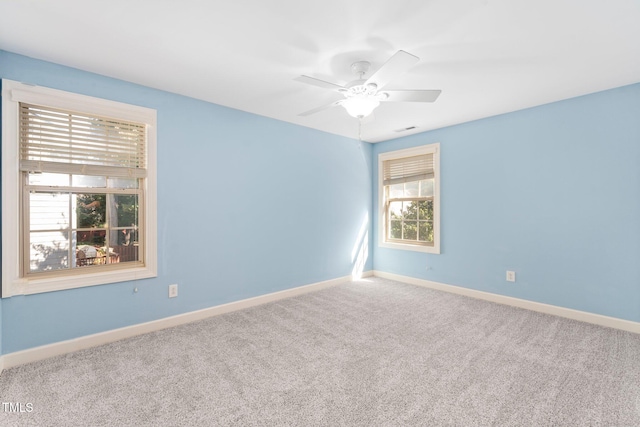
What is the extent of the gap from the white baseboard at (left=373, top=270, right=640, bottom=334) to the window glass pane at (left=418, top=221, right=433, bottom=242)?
64cm

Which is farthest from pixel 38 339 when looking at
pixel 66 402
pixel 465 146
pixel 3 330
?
pixel 465 146

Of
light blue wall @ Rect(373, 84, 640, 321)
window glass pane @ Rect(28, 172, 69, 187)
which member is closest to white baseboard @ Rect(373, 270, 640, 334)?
light blue wall @ Rect(373, 84, 640, 321)

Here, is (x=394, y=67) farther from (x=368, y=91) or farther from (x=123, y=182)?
(x=123, y=182)

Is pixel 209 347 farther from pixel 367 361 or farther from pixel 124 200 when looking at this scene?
pixel 124 200

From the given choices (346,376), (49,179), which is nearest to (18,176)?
(49,179)

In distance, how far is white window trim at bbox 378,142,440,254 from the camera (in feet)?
14.4

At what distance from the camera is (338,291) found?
4.30 meters

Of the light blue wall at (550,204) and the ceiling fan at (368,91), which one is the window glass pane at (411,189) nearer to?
the light blue wall at (550,204)

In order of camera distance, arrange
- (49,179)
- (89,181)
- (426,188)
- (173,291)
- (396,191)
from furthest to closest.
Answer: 1. (396,191)
2. (426,188)
3. (173,291)
4. (89,181)
5. (49,179)

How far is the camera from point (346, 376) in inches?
83.9

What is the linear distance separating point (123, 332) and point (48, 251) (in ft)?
3.08

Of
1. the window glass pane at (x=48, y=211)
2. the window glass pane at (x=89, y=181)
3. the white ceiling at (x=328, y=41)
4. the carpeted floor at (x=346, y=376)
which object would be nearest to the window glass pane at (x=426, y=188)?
the white ceiling at (x=328, y=41)

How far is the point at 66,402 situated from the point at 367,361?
6.58 ft

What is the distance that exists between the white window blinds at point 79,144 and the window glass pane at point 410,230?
380cm
